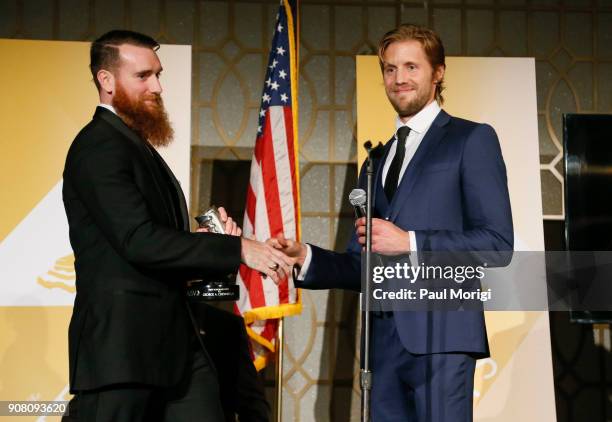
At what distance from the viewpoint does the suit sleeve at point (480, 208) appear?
2549 mm

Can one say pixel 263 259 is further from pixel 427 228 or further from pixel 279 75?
pixel 279 75

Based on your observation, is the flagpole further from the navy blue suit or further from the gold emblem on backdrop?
the navy blue suit

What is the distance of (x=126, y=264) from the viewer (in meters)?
2.43

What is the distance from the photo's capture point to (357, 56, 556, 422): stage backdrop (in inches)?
162

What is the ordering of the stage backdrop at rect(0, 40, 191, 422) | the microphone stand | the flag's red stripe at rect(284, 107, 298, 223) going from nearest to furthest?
the microphone stand → the stage backdrop at rect(0, 40, 191, 422) → the flag's red stripe at rect(284, 107, 298, 223)

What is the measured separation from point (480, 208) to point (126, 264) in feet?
3.56

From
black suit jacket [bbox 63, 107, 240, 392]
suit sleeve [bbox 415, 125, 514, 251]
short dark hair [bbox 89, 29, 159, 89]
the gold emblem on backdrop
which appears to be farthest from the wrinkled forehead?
the gold emblem on backdrop

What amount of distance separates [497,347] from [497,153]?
5.71 feet

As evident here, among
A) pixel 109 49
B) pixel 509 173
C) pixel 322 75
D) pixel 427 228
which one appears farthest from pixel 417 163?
pixel 322 75

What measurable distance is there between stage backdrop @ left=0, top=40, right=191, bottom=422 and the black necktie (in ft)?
5.02

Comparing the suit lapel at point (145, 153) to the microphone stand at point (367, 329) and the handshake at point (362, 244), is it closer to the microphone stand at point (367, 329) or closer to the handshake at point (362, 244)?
the handshake at point (362, 244)

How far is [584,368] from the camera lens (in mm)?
4910

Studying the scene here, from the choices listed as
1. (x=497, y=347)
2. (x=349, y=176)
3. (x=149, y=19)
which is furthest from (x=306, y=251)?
(x=149, y=19)

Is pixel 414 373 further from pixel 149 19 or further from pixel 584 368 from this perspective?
pixel 149 19
